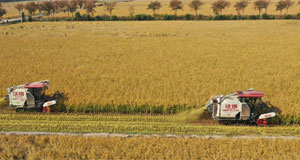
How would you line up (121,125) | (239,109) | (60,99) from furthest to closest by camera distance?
(60,99)
(121,125)
(239,109)

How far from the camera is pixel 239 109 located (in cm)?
903

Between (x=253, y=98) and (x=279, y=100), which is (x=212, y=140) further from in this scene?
(x=279, y=100)

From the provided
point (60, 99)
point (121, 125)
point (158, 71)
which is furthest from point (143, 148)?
point (158, 71)

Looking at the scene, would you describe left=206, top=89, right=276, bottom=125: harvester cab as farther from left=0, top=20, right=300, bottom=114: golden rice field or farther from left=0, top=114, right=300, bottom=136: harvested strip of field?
left=0, top=20, right=300, bottom=114: golden rice field

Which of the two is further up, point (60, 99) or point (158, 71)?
point (158, 71)

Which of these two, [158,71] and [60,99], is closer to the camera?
[60,99]

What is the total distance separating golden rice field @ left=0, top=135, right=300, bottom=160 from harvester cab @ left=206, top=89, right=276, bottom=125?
1081 mm

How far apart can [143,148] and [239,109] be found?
12.9 ft

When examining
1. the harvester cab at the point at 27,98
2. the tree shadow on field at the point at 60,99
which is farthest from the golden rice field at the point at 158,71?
the harvester cab at the point at 27,98

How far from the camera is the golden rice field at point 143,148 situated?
7566 mm

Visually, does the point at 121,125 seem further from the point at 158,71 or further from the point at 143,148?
the point at 158,71

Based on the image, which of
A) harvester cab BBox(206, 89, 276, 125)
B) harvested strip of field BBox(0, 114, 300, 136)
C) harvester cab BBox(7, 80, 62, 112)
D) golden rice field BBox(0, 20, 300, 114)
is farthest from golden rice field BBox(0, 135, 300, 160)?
golden rice field BBox(0, 20, 300, 114)

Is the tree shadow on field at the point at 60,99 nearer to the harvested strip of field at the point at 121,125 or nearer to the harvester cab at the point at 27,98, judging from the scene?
the harvester cab at the point at 27,98

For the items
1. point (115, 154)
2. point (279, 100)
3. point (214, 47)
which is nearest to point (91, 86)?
point (115, 154)
